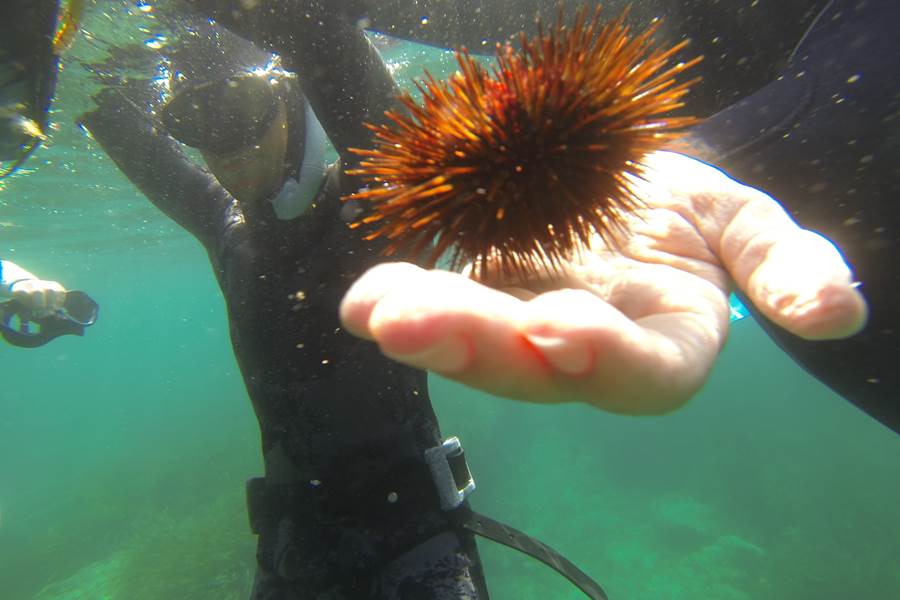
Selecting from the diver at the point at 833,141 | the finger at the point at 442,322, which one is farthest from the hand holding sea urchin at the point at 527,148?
the diver at the point at 833,141

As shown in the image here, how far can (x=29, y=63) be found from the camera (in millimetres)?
3018

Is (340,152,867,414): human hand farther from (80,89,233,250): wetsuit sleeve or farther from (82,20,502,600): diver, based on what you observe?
(80,89,233,250): wetsuit sleeve

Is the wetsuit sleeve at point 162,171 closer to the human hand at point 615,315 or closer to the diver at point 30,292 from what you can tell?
the diver at point 30,292

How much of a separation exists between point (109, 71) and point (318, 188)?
808 centimetres

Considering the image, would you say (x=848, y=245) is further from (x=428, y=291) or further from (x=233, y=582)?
(x=233, y=582)

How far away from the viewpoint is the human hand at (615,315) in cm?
95

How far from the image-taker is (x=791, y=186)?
2.42 meters

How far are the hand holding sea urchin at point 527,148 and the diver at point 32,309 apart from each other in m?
6.14

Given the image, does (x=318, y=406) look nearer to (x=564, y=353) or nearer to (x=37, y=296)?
(x=564, y=353)

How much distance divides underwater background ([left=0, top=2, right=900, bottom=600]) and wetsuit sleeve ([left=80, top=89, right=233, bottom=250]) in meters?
3.33

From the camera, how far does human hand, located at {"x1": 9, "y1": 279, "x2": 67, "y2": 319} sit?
5391mm

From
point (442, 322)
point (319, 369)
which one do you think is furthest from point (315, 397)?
point (442, 322)

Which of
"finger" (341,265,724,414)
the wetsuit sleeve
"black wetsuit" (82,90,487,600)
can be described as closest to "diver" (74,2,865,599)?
"black wetsuit" (82,90,487,600)

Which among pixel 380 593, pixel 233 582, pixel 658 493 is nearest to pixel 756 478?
pixel 658 493
